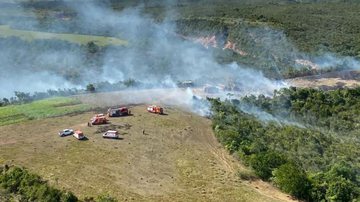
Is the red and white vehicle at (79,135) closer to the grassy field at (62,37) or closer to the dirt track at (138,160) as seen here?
the dirt track at (138,160)

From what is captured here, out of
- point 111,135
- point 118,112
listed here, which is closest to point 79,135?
point 111,135

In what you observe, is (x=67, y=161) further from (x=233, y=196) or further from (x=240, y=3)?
(x=240, y=3)

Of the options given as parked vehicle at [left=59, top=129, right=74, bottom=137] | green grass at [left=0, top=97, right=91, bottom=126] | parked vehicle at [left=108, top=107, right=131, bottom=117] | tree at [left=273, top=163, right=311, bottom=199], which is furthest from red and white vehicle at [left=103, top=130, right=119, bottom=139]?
tree at [left=273, top=163, right=311, bottom=199]

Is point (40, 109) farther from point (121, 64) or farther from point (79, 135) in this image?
point (121, 64)

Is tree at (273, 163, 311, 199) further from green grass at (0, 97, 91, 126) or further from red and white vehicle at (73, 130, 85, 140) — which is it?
green grass at (0, 97, 91, 126)

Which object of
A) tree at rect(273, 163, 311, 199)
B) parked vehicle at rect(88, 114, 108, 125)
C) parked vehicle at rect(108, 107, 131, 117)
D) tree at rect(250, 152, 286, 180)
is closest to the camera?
tree at rect(273, 163, 311, 199)

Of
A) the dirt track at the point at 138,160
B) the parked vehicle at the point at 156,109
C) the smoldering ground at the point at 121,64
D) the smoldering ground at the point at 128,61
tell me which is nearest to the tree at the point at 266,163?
the dirt track at the point at 138,160
